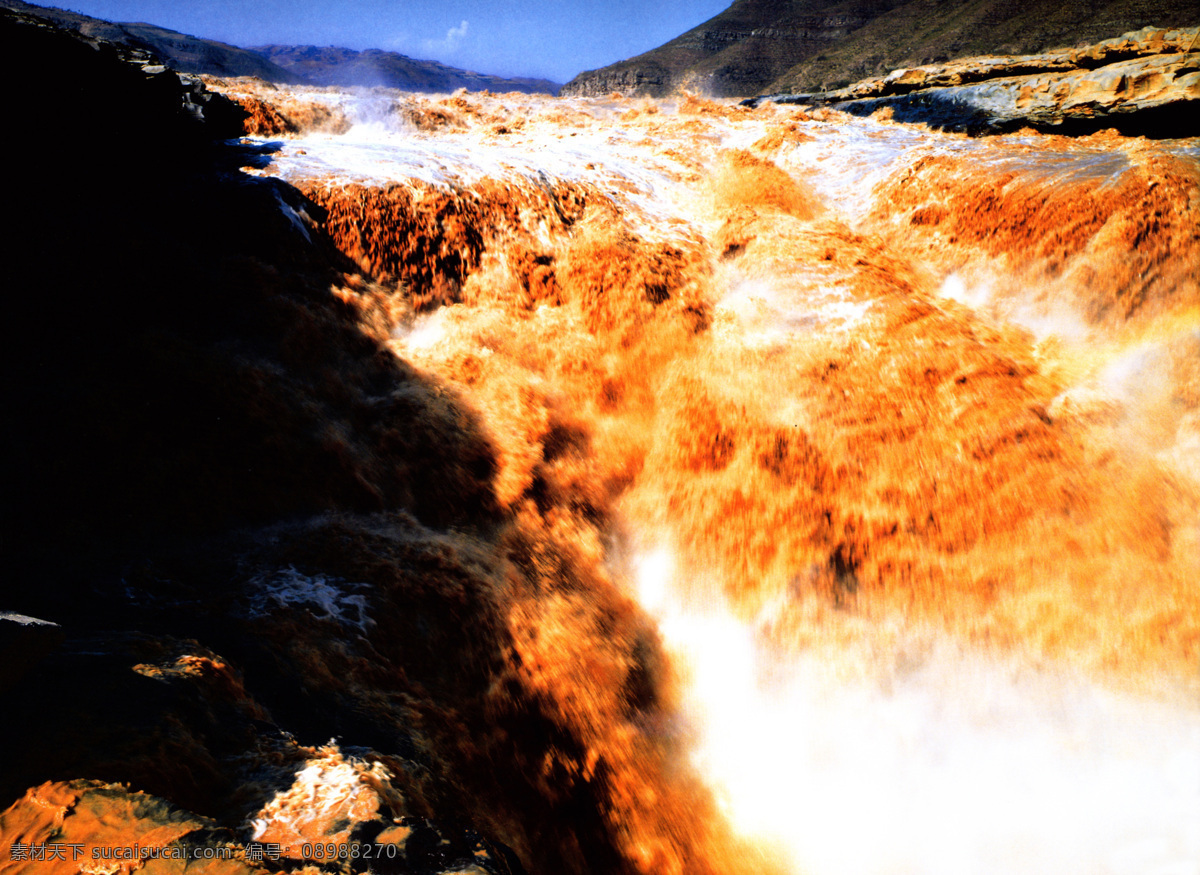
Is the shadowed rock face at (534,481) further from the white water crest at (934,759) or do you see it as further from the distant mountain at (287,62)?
the distant mountain at (287,62)

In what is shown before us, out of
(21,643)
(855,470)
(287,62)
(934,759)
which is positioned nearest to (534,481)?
(855,470)

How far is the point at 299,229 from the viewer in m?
5.55

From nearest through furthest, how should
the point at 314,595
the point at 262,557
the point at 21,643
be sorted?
the point at 21,643 → the point at 314,595 → the point at 262,557

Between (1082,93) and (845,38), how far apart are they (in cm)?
6518

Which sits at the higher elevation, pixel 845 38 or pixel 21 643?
pixel 845 38

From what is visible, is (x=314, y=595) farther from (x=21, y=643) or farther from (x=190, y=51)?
(x=190, y=51)

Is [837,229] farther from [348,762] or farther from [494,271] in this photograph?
[348,762]

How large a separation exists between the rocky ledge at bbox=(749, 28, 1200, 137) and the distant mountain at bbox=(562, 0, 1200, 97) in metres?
30.6

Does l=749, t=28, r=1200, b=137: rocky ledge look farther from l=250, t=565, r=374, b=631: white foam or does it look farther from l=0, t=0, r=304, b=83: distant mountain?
l=0, t=0, r=304, b=83: distant mountain

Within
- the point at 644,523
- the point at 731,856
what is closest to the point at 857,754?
the point at 731,856

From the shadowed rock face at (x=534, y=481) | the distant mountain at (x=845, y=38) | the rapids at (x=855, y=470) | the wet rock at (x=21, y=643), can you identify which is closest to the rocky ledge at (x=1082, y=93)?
the rapids at (x=855, y=470)

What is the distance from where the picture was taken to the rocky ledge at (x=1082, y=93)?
346 inches

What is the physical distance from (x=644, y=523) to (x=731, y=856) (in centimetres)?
269

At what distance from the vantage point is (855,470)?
5.22 metres
